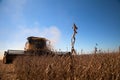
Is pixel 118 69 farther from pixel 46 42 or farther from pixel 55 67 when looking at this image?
pixel 46 42

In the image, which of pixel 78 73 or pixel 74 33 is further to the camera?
pixel 78 73

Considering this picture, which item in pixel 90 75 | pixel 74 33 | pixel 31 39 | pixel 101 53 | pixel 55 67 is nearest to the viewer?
pixel 74 33

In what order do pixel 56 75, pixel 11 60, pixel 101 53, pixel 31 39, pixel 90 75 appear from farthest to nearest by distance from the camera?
pixel 31 39 → pixel 11 60 → pixel 101 53 → pixel 56 75 → pixel 90 75

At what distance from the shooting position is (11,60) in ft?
64.2

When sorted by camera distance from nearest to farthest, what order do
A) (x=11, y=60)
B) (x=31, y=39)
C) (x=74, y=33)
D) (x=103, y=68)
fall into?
(x=74, y=33) < (x=103, y=68) < (x=11, y=60) < (x=31, y=39)

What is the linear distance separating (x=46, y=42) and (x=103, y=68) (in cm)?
1929

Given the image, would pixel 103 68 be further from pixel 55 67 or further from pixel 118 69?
pixel 55 67

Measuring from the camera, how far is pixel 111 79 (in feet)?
10.9

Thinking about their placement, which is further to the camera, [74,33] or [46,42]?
[46,42]

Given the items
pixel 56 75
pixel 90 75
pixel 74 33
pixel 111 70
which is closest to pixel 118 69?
pixel 111 70

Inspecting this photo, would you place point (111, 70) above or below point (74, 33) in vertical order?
below

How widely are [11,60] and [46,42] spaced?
4.73m

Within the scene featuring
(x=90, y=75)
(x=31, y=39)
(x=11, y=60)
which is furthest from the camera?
(x=31, y=39)

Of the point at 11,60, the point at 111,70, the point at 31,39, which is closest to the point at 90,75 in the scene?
the point at 111,70
